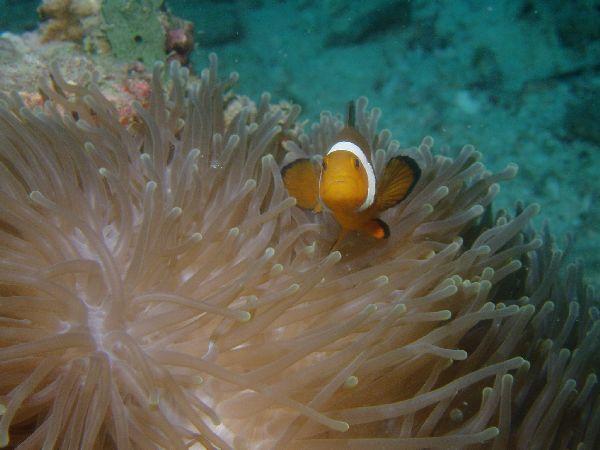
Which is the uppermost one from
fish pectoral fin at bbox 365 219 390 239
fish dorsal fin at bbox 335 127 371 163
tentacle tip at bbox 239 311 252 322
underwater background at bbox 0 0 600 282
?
underwater background at bbox 0 0 600 282

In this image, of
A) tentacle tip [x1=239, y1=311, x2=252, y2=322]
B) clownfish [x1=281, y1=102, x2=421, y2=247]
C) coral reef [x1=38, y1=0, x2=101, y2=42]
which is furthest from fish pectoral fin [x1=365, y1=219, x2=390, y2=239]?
coral reef [x1=38, y1=0, x2=101, y2=42]

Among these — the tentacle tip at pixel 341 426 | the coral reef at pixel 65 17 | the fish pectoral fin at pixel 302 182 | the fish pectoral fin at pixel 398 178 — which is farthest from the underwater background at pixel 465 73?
the tentacle tip at pixel 341 426

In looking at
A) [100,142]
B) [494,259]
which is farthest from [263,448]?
[100,142]

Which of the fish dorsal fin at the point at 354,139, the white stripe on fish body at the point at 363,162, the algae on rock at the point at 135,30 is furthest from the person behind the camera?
the algae on rock at the point at 135,30

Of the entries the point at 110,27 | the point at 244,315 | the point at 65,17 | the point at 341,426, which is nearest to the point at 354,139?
the point at 244,315

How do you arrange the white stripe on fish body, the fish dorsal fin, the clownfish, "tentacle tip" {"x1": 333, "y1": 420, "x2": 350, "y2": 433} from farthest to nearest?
1. the fish dorsal fin
2. the white stripe on fish body
3. the clownfish
4. "tentacle tip" {"x1": 333, "y1": 420, "x2": 350, "y2": 433}

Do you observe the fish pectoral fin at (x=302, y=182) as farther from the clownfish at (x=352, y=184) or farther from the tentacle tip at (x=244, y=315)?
the tentacle tip at (x=244, y=315)

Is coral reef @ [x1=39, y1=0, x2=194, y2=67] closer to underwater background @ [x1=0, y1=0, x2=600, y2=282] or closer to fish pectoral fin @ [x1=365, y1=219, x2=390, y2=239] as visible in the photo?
underwater background @ [x1=0, y1=0, x2=600, y2=282]
